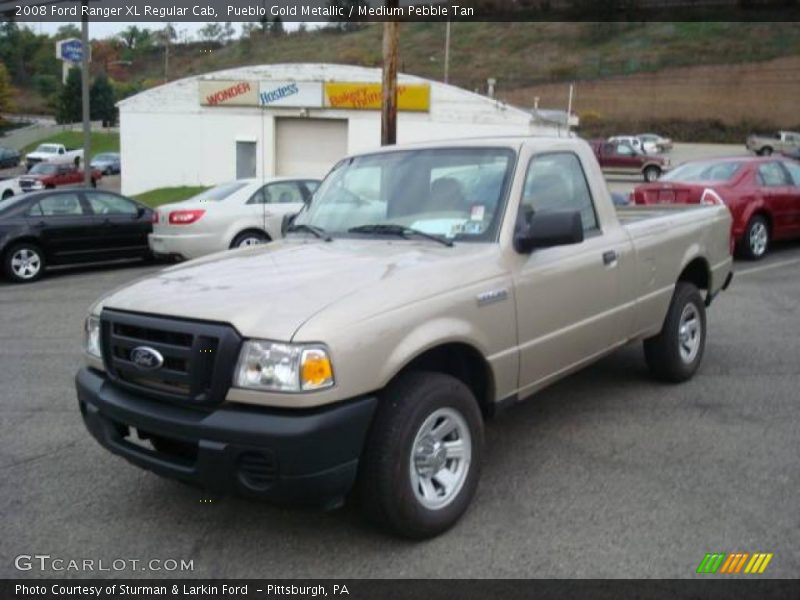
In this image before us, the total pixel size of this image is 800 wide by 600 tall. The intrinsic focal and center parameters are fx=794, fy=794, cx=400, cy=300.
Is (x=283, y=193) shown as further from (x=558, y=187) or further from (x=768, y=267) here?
(x=558, y=187)

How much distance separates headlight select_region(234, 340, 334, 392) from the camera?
311 cm

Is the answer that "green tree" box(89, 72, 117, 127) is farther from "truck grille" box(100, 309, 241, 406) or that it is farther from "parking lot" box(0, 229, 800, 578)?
"truck grille" box(100, 309, 241, 406)

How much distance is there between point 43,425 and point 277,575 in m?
2.69

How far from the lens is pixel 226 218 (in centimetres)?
1198

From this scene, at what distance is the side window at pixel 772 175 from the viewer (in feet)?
40.9

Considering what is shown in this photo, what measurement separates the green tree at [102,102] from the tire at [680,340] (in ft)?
289

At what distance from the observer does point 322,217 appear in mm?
4867

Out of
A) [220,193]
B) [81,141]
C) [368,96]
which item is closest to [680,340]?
[220,193]

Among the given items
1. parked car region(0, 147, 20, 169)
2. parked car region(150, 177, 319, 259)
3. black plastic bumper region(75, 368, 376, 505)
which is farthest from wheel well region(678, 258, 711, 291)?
parked car region(0, 147, 20, 169)

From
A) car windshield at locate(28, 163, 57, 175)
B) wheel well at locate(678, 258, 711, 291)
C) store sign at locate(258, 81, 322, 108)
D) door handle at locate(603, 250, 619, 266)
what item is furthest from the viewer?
car windshield at locate(28, 163, 57, 175)

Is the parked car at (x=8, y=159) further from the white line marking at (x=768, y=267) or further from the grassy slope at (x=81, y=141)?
the white line marking at (x=768, y=267)
